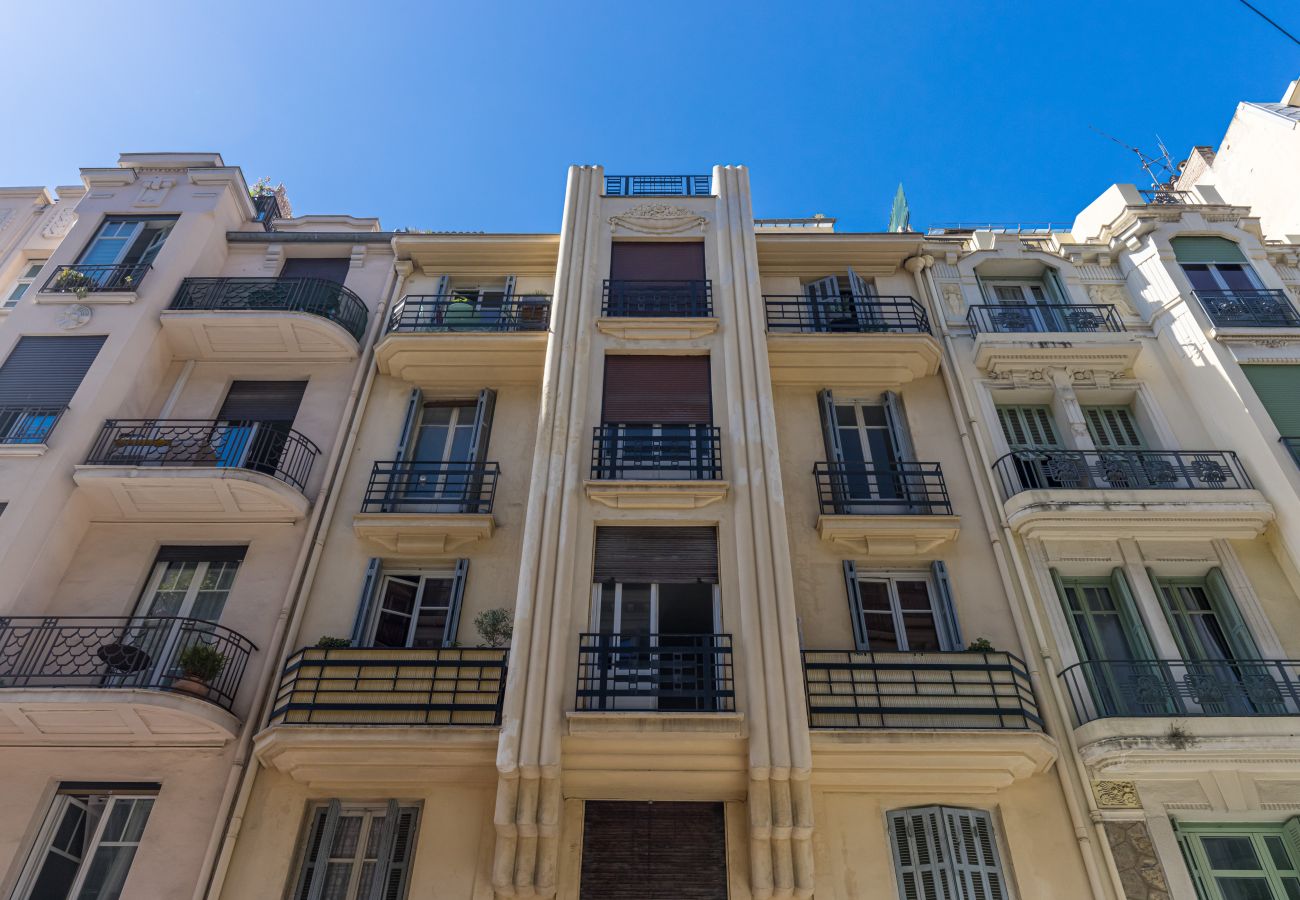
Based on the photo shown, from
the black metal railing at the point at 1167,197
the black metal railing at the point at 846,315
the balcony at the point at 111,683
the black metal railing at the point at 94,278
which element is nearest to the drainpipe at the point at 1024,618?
the black metal railing at the point at 846,315

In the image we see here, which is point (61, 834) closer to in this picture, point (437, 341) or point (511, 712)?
point (511, 712)

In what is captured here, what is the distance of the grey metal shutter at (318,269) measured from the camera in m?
16.0

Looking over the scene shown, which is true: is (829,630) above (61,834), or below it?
above

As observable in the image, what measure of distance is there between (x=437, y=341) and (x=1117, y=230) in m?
13.0

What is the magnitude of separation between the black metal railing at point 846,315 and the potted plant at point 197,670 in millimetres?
9813

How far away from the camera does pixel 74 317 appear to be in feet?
44.4

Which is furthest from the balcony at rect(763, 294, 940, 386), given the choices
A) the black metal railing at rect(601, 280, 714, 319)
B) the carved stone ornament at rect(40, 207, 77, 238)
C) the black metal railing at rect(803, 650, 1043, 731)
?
the carved stone ornament at rect(40, 207, 77, 238)

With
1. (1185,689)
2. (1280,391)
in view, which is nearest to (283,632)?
(1185,689)

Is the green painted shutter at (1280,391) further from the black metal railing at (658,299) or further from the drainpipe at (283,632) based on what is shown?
the drainpipe at (283,632)

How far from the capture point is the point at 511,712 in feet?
29.6

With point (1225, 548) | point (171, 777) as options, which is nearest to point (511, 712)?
point (171, 777)

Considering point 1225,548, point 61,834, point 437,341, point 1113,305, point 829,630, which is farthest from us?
point 1113,305

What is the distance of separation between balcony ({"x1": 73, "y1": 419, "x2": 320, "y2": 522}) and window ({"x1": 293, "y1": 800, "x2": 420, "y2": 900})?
440 centimetres

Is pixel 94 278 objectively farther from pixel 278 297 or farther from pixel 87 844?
pixel 87 844
